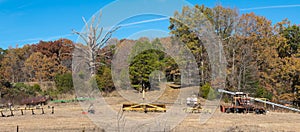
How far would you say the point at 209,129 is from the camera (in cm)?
1238

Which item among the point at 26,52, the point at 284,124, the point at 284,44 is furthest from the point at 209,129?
the point at 26,52

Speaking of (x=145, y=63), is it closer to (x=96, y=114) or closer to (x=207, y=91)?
(x=207, y=91)

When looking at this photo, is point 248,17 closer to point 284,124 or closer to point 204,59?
point 204,59

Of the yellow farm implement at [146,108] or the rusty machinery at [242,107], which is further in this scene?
the rusty machinery at [242,107]

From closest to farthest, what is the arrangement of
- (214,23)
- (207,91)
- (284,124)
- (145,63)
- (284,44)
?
(284,124) → (207,91) → (145,63) → (214,23) → (284,44)

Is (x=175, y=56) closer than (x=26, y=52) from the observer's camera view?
Yes

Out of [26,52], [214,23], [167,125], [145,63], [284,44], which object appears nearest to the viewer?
[167,125]

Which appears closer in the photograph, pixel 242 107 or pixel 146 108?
pixel 146 108

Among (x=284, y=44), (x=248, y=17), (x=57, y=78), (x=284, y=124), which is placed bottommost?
(x=284, y=124)

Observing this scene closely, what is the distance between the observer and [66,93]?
1078 inches

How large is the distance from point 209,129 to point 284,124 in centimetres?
369

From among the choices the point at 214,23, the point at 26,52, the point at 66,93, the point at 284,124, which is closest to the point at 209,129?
the point at 284,124

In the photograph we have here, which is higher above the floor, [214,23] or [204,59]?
[214,23]

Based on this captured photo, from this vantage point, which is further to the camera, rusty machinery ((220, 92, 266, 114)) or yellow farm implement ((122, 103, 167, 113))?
rusty machinery ((220, 92, 266, 114))
